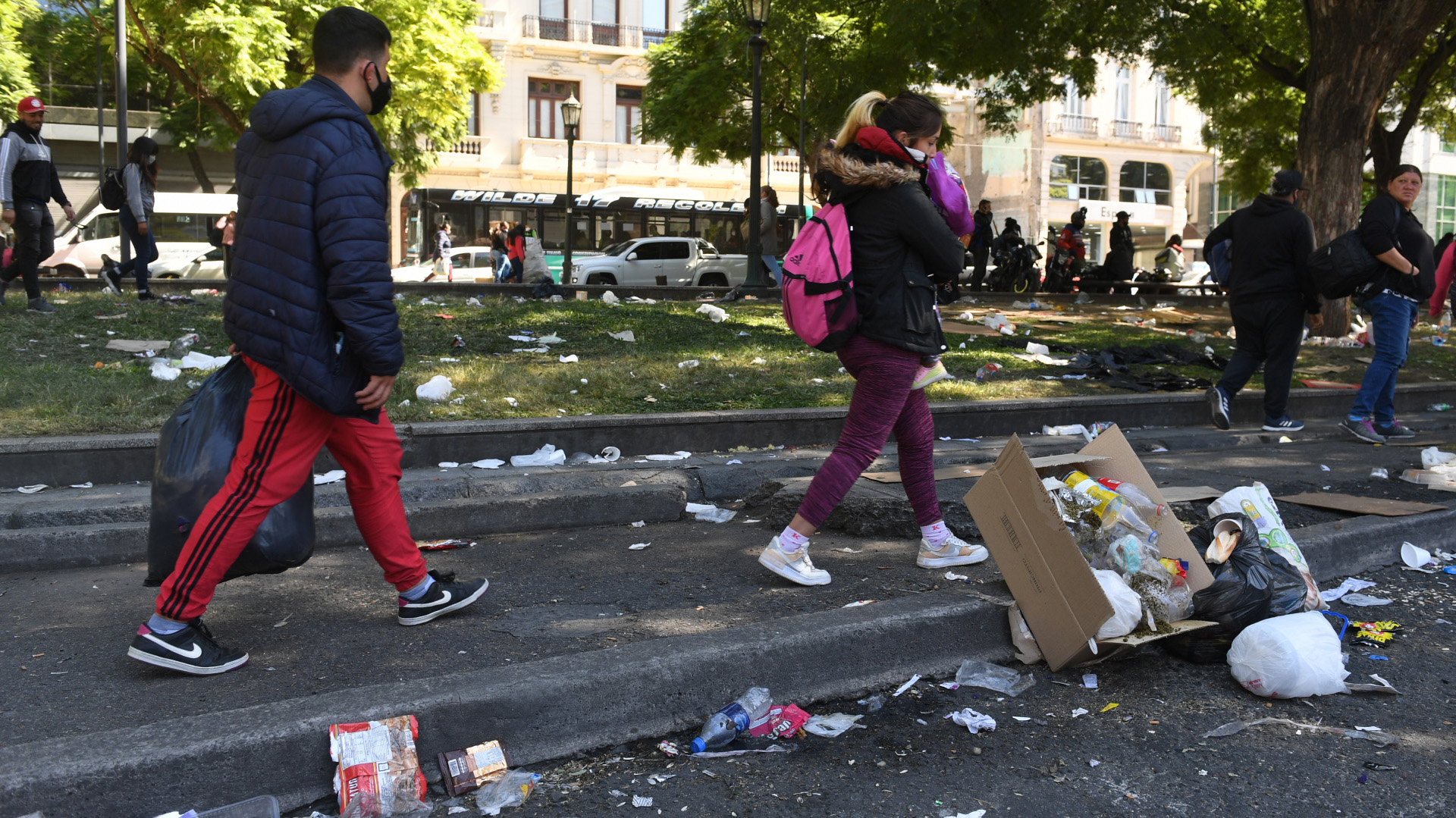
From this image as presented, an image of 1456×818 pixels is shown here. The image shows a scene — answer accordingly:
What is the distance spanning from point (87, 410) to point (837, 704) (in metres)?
4.53

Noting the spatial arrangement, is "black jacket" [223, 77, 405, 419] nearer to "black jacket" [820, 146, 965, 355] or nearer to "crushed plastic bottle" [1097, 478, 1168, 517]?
"black jacket" [820, 146, 965, 355]

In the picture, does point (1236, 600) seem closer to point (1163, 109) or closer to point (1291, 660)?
point (1291, 660)

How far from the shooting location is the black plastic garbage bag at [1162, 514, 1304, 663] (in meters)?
3.25

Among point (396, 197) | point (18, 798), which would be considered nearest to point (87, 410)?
point (18, 798)

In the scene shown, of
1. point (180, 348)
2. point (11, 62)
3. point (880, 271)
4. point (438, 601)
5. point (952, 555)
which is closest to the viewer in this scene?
point (438, 601)

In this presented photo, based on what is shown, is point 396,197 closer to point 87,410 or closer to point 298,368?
point 87,410

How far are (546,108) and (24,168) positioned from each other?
106 feet

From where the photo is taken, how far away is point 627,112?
41000 millimetres

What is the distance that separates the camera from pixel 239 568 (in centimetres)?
299

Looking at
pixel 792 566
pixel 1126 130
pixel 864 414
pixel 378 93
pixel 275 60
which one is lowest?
pixel 792 566

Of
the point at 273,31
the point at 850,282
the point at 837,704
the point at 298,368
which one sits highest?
the point at 273,31

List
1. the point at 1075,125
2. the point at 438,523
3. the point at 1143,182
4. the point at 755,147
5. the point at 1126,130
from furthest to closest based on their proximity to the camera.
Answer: the point at 1143,182, the point at 1126,130, the point at 1075,125, the point at 755,147, the point at 438,523

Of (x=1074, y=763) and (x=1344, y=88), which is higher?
(x=1344, y=88)

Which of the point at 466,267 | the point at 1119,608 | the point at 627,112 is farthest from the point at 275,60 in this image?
the point at 1119,608
